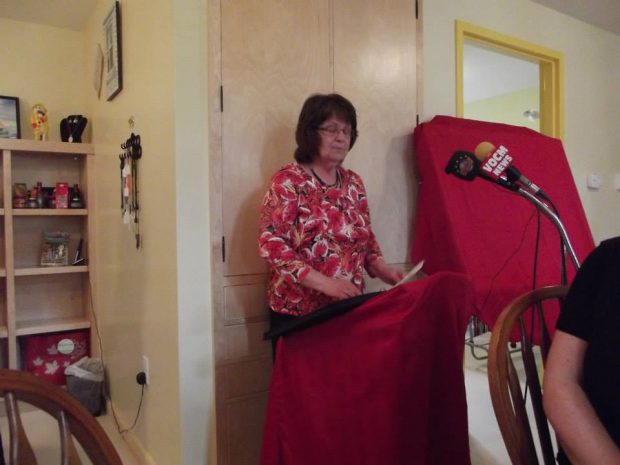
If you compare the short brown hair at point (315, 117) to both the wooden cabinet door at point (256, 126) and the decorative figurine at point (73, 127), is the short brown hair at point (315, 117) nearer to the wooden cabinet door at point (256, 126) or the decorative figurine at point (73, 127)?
the wooden cabinet door at point (256, 126)

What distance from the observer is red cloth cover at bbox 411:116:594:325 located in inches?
79.3

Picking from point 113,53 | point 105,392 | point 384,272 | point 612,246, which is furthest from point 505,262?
point 105,392

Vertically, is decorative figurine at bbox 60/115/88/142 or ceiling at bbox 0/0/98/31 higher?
ceiling at bbox 0/0/98/31

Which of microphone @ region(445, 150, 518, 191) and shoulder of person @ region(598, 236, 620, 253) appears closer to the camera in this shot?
shoulder of person @ region(598, 236, 620, 253)

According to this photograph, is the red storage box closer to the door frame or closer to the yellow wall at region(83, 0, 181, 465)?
the yellow wall at region(83, 0, 181, 465)

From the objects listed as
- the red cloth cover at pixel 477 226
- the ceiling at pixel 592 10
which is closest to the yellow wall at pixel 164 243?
the red cloth cover at pixel 477 226

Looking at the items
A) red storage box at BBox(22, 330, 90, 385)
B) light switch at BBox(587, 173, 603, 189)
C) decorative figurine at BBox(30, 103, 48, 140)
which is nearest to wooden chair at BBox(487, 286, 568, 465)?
light switch at BBox(587, 173, 603, 189)

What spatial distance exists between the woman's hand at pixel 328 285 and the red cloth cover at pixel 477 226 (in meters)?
0.72

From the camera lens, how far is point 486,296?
6.54ft

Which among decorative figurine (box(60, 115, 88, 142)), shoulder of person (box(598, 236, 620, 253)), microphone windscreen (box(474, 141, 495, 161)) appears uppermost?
decorative figurine (box(60, 115, 88, 142))

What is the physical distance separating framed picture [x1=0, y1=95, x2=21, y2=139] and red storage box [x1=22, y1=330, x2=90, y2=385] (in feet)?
4.13

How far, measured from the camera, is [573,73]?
9.86 ft

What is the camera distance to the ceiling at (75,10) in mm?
2691

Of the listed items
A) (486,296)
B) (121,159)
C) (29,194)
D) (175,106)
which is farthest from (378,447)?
(29,194)
